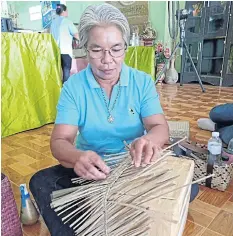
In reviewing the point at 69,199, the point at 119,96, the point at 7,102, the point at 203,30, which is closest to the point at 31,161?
the point at 7,102

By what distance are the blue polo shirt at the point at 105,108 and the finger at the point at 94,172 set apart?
322 mm

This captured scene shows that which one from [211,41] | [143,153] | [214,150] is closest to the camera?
[143,153]

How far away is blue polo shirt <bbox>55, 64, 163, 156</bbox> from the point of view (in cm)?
88

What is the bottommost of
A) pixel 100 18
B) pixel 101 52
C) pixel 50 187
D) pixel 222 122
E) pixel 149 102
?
pixel 222 122

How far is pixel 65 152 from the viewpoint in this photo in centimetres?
72

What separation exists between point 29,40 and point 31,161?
1.13 m

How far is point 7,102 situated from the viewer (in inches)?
81.5

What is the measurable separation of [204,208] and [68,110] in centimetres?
78

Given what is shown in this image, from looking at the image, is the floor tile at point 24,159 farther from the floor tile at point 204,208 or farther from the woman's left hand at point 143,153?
the woman's left hand at point 143,153

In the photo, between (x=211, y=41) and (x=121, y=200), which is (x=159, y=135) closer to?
(x=121, y=200)

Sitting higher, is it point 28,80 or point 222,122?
point 28,80

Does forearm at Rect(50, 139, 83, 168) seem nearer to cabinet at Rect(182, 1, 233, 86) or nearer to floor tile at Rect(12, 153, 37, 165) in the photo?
floor tile at Rect(12, 153, 37, 165)

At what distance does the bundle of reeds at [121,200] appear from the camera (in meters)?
0.46

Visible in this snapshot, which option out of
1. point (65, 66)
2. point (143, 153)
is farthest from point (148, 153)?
point (65, 66)
